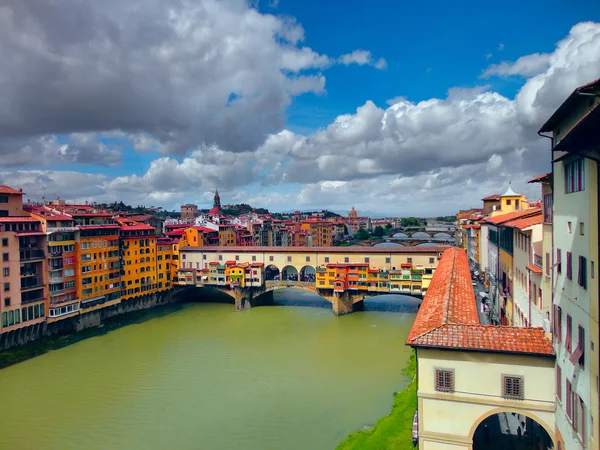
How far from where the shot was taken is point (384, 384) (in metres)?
18.9

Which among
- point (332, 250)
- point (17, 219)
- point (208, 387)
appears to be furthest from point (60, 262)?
point (332, 250)

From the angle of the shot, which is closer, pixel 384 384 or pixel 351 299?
pixel 384 384

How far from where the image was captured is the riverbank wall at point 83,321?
2358cm

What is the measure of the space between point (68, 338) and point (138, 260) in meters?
9.25

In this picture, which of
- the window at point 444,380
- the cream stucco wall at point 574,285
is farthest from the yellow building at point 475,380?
the cream stucco wall at point 574,285

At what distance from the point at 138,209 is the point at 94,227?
191 feet

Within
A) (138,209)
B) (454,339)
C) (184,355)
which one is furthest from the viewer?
(138,209)

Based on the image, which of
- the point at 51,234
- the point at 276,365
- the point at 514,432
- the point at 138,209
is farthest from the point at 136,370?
the point at 138,209

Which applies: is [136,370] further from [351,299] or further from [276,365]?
[351,299]

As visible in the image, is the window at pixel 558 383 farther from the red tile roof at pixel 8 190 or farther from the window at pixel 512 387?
the red tile roof at pixel 8 190

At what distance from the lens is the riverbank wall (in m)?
23.6

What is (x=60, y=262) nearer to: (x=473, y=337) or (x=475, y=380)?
(x=473, y=337)

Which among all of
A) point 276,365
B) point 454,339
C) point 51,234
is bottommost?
point 276,365

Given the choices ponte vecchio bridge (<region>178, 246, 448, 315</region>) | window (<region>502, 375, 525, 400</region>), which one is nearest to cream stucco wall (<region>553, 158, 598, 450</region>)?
window (<region>502, 375, 525, 400</region>)
